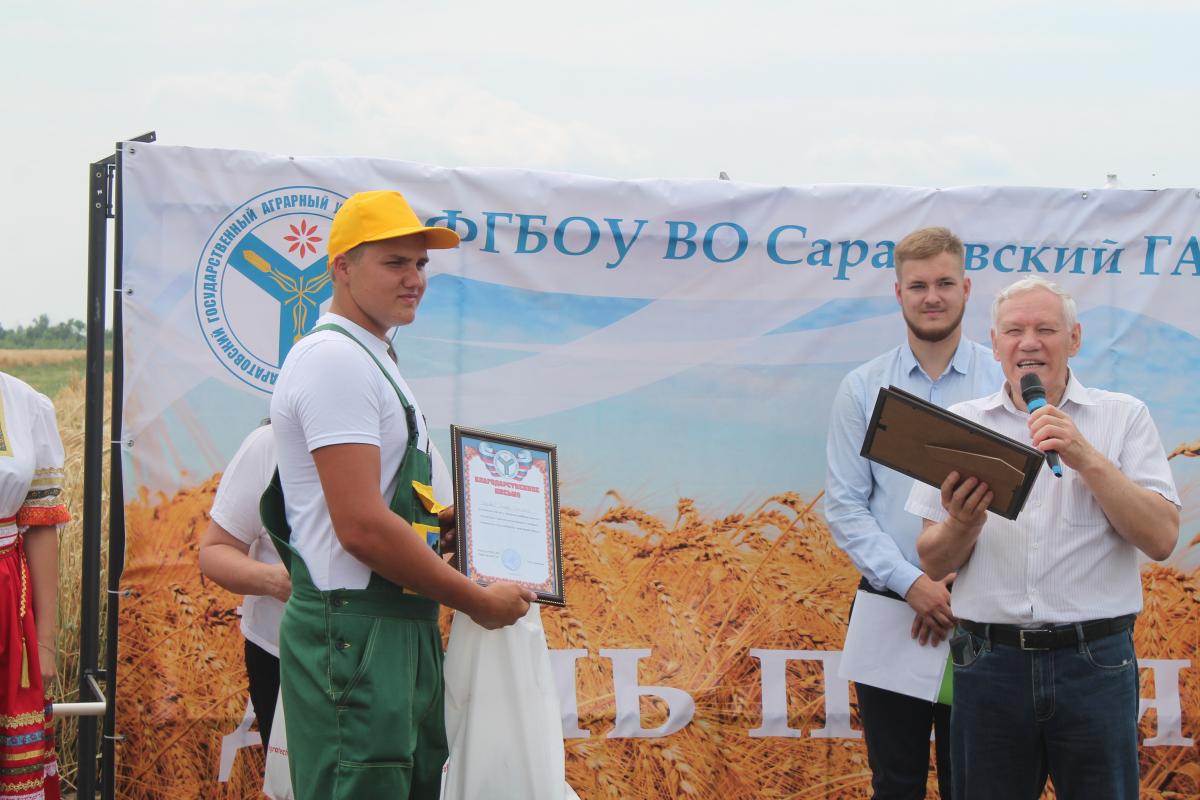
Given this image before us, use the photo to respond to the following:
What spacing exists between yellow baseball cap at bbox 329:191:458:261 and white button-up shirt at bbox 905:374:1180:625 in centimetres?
163

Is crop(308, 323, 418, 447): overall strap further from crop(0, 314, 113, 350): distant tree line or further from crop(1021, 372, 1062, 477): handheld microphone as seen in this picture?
crop(0, 314, 113, 350): distant tree line

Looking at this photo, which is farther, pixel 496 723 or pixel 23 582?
pixel 23 582

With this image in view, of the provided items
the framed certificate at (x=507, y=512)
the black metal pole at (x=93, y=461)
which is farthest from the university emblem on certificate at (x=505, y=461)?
the black metal pole at (x=93, y=461)

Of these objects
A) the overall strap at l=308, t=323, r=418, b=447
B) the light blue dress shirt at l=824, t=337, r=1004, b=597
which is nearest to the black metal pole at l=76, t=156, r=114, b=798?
the overall strap at l=308, t=323, r=418, b=447

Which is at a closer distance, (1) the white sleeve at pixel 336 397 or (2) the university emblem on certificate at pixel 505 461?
(1) the white sleeve at pixel 336 397

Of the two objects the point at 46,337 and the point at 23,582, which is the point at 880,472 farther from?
the point at 46,337

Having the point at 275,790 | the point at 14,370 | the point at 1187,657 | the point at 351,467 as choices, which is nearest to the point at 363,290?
the point at 351,467

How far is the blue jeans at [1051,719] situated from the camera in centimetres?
Answer: 298

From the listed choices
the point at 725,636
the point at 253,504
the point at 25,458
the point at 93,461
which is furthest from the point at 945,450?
the point at 93,461

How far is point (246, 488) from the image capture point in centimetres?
346

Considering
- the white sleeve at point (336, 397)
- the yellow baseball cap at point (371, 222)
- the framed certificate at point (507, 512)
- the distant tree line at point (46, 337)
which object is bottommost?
the framed certificate at point (507, 512)

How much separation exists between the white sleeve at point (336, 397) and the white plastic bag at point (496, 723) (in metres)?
0.59

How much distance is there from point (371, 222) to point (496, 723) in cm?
118

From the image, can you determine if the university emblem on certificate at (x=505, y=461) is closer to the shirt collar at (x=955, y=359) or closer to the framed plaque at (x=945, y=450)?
the framed plaque at (x=945, y=450)
